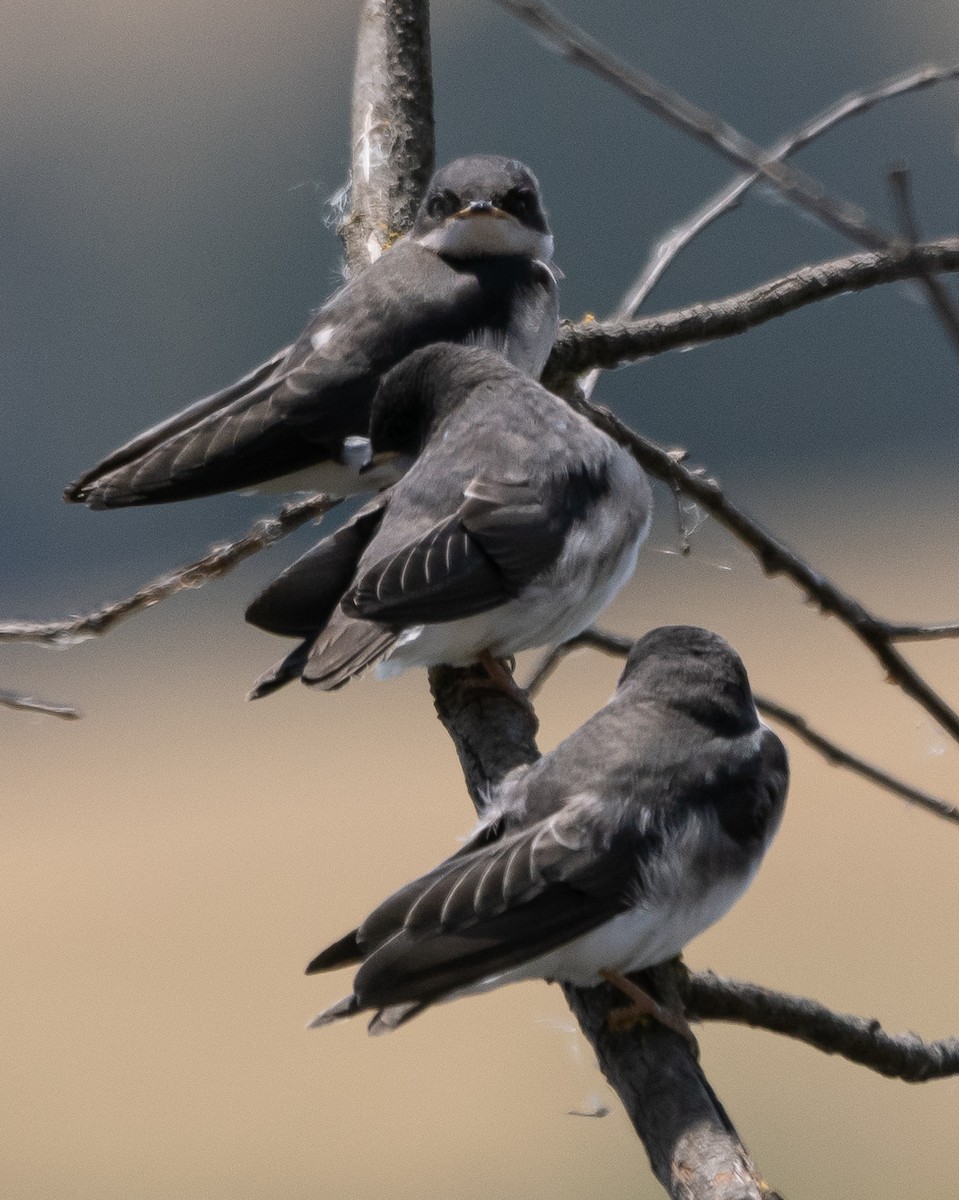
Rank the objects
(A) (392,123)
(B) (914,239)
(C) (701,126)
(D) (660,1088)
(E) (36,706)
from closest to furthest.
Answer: (B) (914,239) < (C) (701,126) < (D) (660,1088) < (E) (36,706) < (A) (392,123)

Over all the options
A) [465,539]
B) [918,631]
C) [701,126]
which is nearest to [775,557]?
[918,631]

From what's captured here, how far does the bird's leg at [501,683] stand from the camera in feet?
9.88

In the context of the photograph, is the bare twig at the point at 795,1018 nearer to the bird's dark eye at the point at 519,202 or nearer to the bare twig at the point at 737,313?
the bare twig at the point at 737,313

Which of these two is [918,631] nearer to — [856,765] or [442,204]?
→ [856,765]

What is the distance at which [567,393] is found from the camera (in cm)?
379

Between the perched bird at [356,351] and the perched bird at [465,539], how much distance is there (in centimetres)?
16

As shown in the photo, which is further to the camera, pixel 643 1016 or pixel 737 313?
pixel 737 313

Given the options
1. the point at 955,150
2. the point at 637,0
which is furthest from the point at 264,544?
the point at 637,0

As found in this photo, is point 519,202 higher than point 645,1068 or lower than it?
higher

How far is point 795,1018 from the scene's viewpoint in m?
2.45

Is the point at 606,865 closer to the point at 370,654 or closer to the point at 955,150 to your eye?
the point at 370,654

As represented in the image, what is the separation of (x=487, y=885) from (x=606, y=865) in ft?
0.63

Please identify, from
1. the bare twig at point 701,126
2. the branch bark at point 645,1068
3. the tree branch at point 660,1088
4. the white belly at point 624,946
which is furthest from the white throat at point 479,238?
the bare twig at point 701,126

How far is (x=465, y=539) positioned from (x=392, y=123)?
5.88 ft
